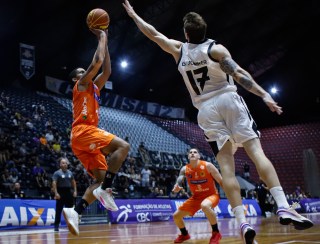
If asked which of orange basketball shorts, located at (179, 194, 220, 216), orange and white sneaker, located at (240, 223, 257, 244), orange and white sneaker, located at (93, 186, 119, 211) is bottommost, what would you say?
orange and white sneaker, located at (240, 223, 257, 244)

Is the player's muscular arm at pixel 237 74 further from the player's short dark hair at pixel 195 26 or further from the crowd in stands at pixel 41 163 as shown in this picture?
the crowd in stands at pixel 41 163

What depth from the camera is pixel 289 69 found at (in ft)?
101

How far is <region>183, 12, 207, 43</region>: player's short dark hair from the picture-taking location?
4.12 metres

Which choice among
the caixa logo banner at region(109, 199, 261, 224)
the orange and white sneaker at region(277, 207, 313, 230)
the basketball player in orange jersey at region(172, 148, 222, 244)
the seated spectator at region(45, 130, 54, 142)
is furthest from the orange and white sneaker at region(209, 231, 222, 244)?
the seated spectator at region(45, 130, 54, 142)

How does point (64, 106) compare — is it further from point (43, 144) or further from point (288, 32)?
point (288, 32)

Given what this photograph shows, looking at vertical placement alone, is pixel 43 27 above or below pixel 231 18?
below

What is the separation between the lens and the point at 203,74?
13.5 feet

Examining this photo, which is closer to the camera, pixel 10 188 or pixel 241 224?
pixel 241 224

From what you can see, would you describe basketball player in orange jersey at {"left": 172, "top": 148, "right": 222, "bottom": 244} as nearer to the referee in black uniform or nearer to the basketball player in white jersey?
the basketball player in white jersey

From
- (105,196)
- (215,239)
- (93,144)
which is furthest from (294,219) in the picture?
(93,144)

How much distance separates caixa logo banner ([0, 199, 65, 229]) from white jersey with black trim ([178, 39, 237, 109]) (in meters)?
8.40

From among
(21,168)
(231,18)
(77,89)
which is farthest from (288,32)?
(77,89)

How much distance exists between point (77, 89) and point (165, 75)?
22.5m

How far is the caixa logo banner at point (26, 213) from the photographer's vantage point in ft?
36.2
